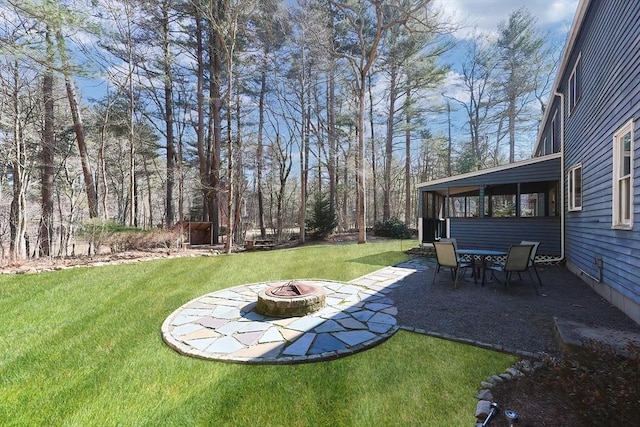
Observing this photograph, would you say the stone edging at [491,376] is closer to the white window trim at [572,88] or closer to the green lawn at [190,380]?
the green lawn at [190,380]

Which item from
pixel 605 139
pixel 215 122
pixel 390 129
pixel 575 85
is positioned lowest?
pixel 605 139

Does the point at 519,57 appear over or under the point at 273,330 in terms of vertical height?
over

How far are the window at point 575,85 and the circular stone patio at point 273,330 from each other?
5978mm

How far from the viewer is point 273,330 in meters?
3.29

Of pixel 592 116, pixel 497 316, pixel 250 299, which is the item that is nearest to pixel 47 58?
pixel 250 299

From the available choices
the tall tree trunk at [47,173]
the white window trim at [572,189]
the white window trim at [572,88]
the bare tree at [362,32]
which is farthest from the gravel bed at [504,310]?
the tall tree trunk at [47,173]

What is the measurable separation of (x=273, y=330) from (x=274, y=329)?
3cm

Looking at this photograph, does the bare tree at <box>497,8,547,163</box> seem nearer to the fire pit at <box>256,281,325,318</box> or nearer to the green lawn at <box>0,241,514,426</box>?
the fire pit at <box>256,281,325,318</box>

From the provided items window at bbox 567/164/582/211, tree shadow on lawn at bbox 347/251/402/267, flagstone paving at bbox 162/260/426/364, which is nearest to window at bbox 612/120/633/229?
window at bbox 567/164/582/211

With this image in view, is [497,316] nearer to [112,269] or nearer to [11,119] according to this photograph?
[112,269]

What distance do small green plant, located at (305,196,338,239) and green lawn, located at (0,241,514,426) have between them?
982cm

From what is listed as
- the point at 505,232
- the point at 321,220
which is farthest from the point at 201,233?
the point at 505,232

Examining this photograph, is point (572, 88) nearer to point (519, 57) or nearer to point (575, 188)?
point (575, 188)

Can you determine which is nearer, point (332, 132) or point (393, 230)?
point (393, 230)
